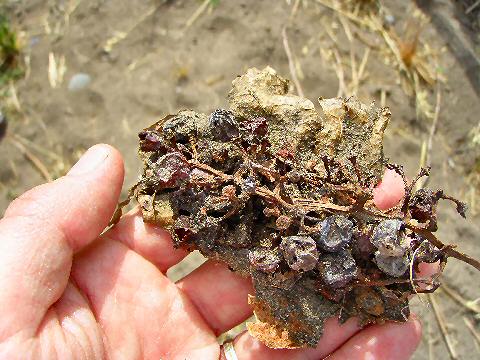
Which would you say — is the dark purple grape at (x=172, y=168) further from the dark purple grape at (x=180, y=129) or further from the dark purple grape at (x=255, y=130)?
the dark purple grape at (x=255, y=130)

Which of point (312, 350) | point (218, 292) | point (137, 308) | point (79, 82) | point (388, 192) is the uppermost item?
point (388, 192)

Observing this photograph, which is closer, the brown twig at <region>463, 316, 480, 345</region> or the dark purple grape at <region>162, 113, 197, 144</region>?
the dark purple grape at <region>162, 113, 197, 144</region>

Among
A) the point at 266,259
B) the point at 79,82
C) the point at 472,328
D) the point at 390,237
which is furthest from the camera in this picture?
the point at 79,82

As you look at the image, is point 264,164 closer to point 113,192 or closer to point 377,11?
point 113,192

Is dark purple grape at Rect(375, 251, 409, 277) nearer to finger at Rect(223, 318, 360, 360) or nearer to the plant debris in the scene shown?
the plant debris

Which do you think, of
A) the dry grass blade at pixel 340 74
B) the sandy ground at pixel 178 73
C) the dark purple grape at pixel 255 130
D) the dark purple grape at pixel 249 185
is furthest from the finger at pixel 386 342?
the dry grass blade at pixel 340 74

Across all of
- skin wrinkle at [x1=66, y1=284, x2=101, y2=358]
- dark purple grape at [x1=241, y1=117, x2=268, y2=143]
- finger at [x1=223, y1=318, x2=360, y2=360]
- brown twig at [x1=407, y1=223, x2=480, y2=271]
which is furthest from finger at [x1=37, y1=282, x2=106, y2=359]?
brown twig at [x1=407, y1=223, x2=480, y2=271]

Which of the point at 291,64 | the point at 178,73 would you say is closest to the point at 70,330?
the point at 178,73

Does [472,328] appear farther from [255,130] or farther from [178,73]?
[178,73]
